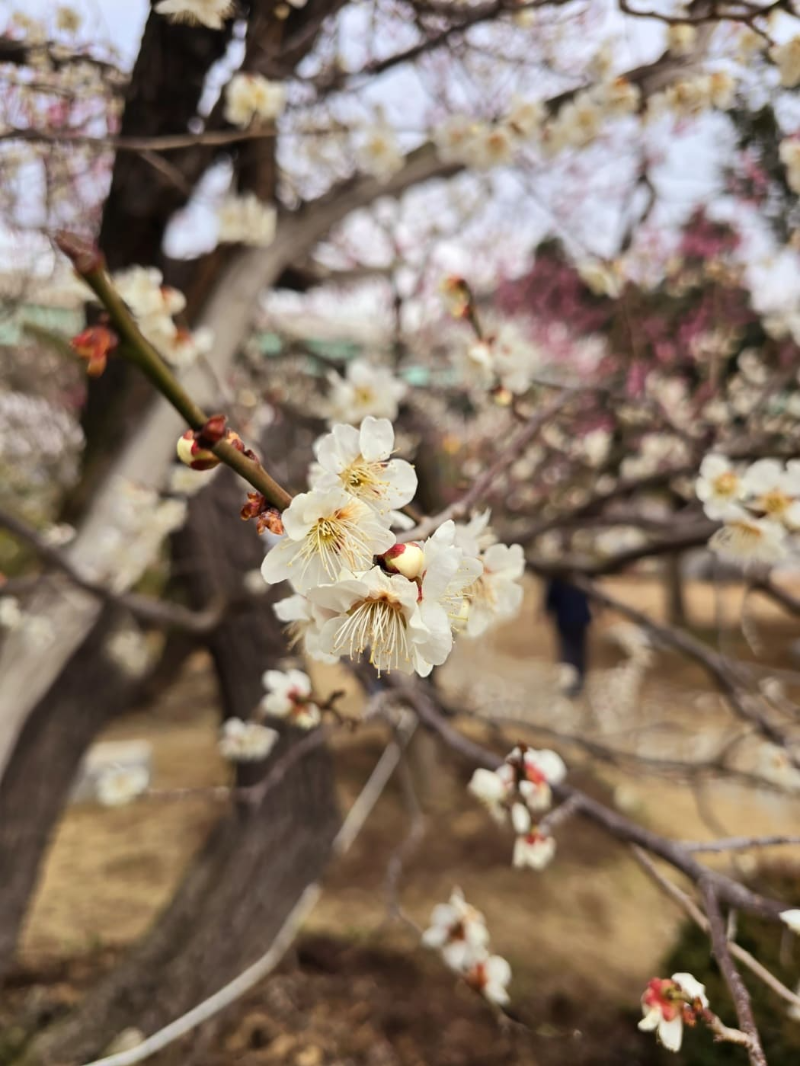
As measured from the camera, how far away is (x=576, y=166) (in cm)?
402

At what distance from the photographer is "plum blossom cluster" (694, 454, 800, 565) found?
2.95 feet

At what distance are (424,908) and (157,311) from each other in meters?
2.71

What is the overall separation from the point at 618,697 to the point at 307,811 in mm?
3508

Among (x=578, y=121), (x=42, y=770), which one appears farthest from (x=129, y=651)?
(x=578, y=121)

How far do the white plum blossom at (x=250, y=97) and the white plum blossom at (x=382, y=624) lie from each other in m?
1.31

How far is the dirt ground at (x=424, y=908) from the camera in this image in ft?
6.35

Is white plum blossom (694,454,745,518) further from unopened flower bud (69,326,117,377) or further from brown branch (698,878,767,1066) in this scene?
unopened flower bud (69,326,117,377)

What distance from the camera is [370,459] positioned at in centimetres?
52

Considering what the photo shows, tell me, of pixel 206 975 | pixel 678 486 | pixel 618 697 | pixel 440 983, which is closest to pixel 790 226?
pixel 678 486

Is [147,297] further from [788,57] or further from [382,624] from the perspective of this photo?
[788,57]

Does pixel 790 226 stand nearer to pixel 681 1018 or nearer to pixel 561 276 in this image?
pixel 681 1018

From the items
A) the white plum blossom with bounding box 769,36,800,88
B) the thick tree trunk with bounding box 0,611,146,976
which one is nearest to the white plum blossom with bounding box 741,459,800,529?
the white plum blossom with bounding box 769,36,800,88

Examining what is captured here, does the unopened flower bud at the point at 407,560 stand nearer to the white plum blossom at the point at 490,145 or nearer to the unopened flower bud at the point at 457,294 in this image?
the unopened flower bud at the point at 457,294

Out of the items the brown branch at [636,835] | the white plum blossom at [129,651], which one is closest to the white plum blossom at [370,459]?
the brown branch at [636,835]
